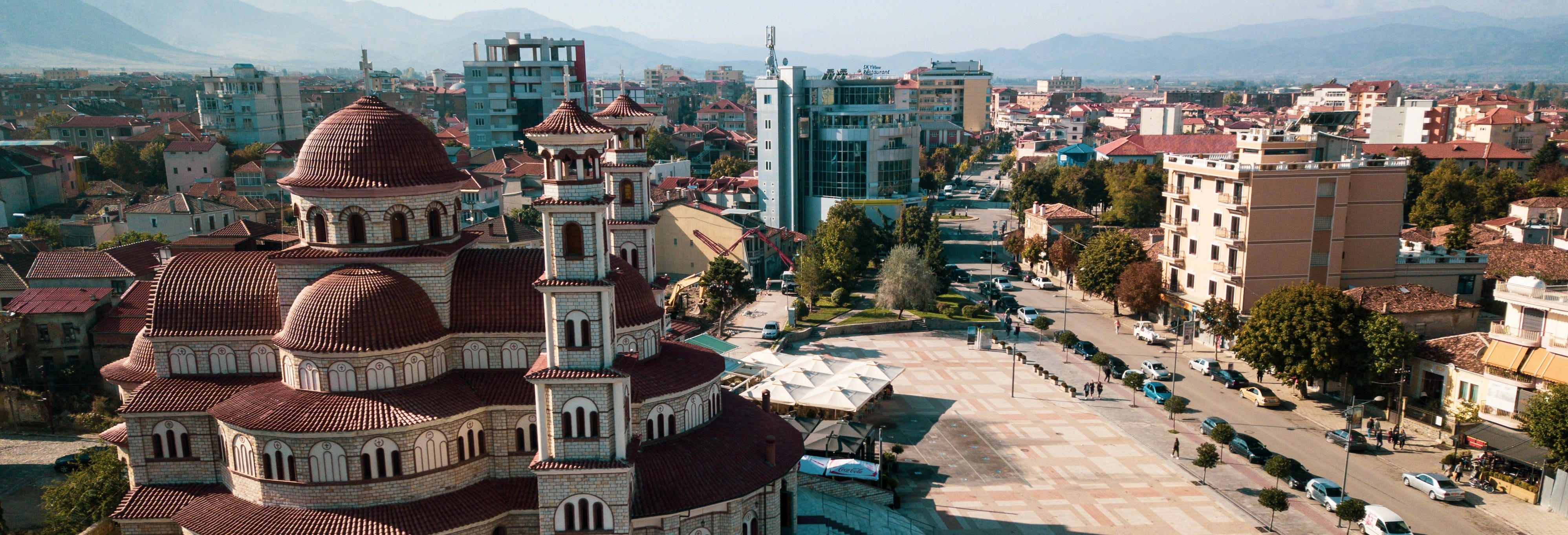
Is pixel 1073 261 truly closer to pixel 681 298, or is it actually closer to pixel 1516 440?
pixel 681 298

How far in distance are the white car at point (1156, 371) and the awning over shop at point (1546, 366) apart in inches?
563

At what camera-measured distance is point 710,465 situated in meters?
28.2

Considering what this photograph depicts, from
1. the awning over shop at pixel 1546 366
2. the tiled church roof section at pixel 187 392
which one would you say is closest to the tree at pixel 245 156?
the tiled church roof section at pixel 187 392

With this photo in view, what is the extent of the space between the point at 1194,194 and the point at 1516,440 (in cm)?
2327

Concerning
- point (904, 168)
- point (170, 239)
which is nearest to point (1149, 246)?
point (904, 168)

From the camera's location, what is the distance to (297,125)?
11794 cm

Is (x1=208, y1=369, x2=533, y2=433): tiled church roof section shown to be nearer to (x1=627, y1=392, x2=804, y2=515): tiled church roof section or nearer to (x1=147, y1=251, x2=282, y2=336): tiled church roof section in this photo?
(x1=147, y1=251, x2=282, y2=336): tiled church roof section

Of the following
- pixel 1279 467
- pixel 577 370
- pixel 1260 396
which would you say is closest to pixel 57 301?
pixel 577 370

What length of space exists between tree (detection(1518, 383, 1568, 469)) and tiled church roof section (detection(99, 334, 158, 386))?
44612mm

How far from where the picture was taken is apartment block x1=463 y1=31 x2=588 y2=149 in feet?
369

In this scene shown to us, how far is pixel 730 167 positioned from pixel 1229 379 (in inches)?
2727

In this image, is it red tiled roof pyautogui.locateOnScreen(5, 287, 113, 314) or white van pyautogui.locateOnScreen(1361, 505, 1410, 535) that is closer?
white van pyautogui.locateOnScreen(1361, 505, 1410, 535)

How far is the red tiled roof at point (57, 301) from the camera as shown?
46156 mm

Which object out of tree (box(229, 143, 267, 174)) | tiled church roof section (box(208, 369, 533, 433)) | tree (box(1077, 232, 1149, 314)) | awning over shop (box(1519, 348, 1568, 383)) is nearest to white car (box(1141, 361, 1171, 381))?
tree (box(1077, 232, 1149, 314))
